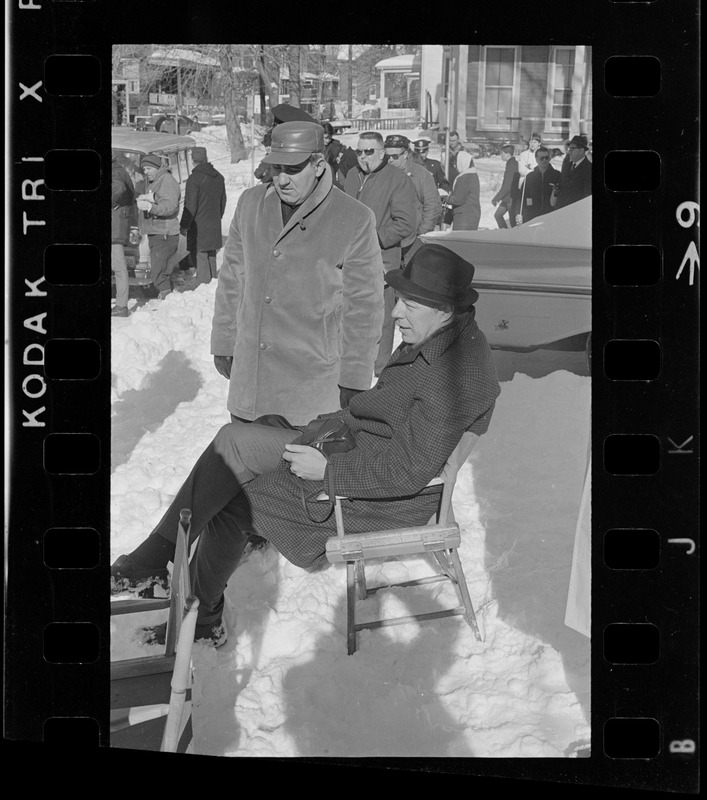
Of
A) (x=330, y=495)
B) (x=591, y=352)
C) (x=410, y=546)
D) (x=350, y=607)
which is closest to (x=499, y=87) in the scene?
(x=591, y=352)

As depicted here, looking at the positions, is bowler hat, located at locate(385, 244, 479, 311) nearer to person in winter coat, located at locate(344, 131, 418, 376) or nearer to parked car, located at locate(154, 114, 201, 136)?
person in winter coat, located at locate(344, 131, 418, 376)

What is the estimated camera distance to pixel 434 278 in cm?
439

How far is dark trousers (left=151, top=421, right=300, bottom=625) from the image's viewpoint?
4.56 metres

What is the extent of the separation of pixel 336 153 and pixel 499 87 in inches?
23.8

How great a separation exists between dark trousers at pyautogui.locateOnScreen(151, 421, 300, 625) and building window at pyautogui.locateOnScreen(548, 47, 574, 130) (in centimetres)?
156

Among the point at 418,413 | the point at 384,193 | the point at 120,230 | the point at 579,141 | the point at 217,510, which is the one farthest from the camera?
the point at 217,510

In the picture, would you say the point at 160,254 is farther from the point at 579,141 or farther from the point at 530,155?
the point at 579,141

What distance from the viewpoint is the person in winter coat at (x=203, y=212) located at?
14.0 ft

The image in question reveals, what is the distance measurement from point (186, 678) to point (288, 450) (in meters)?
1.05

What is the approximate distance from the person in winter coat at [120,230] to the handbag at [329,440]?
82cm
